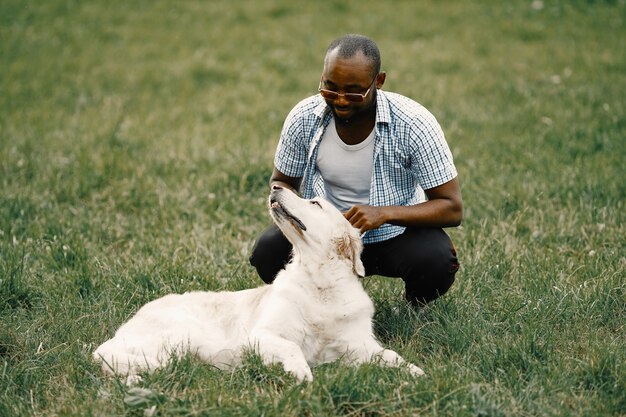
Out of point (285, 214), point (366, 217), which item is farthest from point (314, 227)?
point (366, 217)

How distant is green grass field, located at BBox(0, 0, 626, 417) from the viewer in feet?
12.5

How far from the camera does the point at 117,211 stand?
690 centimetres

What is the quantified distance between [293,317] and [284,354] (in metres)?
0.35

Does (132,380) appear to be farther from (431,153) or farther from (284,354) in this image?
(431,153)

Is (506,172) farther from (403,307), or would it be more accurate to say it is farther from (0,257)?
(0,257)

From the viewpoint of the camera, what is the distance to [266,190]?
7.23 meters

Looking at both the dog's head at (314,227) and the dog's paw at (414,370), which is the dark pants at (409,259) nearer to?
the dog's head at (314,227)

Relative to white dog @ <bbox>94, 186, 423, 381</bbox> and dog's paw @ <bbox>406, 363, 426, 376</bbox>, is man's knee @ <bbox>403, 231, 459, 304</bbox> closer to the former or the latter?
white dog @ <bbox>94, 186, 423, 381</bbox>

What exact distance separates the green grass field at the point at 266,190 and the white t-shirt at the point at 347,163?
80 cm

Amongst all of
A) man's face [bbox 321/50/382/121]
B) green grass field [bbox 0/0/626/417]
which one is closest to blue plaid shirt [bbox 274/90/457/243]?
man's face [bbox 321/50/382/121]

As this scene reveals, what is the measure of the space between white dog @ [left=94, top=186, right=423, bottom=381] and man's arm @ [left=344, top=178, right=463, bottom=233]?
0.55 feet

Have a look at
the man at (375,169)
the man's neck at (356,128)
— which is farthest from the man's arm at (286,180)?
the man's neck at (356,128)

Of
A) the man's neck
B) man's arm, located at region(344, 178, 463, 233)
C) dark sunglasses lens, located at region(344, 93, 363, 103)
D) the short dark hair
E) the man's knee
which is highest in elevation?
the short dark hair

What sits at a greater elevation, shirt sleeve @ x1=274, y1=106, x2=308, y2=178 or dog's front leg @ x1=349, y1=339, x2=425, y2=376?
shirt sleeve @ x1=274, y1=106, x2=308, y2=178
